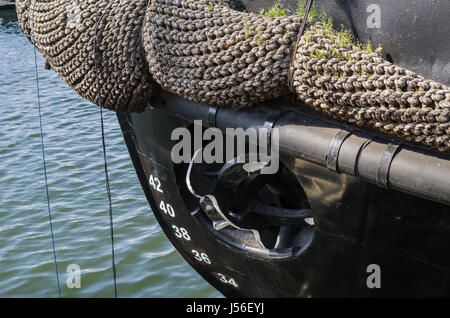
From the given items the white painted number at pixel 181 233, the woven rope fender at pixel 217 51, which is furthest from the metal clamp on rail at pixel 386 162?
the white painted number at pixel 181 233

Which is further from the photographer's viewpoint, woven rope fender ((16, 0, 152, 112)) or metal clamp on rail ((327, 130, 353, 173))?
woven rope fender ((16, 0, 152, 112))

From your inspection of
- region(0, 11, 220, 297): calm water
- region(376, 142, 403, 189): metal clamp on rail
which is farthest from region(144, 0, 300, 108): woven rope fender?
region(0, 11, 220, 297): calm water

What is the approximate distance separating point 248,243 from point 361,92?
1.37m

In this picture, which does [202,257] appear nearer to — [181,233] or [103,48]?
[181,233]

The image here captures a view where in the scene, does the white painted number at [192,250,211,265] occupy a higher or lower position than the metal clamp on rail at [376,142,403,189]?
lower

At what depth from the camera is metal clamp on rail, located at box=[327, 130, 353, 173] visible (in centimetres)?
252

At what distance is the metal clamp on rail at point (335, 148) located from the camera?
2.52m

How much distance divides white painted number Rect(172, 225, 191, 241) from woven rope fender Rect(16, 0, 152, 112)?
0.99 m

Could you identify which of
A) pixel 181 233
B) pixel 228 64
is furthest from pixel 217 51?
pixel 181 233

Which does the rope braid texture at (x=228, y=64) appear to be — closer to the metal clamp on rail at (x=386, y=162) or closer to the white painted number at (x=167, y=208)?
the metal clamp on rail at (x=386, y=162)

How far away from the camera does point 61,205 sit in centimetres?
734

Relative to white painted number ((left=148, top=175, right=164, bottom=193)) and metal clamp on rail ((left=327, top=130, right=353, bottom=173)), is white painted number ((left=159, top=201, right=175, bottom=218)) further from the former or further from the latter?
metal clamp on rail ((left=327, top=130, right=353, bottom=173))
